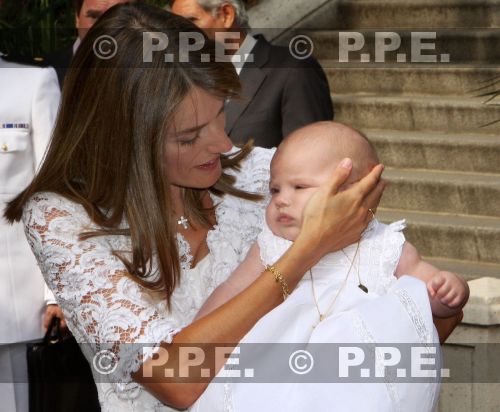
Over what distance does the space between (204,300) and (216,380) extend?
460mm

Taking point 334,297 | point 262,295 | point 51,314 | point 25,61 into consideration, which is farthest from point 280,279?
point 25,61

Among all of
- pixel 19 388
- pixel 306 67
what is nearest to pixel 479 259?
pixel 306 67

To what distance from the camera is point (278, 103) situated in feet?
18.2

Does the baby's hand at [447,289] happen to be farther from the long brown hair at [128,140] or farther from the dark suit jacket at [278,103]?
the dark suit jacket at [278,103]

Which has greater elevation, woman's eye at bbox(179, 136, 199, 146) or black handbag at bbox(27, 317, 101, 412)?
woman's eye at bbox(179, 136, 199, 146)

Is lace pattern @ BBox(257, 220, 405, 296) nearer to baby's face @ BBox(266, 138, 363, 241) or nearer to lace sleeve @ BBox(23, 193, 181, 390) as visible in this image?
baby's face @ BBox(266, 138, 363, 241)

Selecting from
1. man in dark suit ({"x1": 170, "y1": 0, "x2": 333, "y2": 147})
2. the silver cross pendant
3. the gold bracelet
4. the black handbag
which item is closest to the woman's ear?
man in dark suit ({"x1": 170, "y1": 0, "x2": 333, "y2": 147})

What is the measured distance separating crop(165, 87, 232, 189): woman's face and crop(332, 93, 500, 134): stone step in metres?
4.42

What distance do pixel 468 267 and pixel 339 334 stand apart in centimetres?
404

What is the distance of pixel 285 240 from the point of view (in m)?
2.84

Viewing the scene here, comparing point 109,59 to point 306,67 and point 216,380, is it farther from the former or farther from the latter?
point 306,67

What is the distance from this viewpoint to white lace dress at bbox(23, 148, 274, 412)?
8.59 ft
